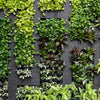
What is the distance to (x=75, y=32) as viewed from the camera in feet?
11.4

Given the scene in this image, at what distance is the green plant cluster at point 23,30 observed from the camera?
3.48 meters

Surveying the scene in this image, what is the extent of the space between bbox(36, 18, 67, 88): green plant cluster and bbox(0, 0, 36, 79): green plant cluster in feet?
0.53

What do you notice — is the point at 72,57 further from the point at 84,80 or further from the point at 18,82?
the point at 18,82

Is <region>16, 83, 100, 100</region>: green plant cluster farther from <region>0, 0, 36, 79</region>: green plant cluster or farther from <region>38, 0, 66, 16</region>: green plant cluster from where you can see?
<region>38, 0, 66, 16</region>: green plant cluster

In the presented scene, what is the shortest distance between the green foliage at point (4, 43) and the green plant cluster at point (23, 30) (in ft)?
0.38

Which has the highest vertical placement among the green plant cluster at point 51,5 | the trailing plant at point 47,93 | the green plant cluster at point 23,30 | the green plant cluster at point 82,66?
the green plant cluster at point 51,5

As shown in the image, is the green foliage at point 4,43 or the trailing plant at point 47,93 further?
the green foliage at point 4,43

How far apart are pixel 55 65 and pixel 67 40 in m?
0.47

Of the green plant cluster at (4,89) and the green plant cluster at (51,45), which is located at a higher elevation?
the green plant cluster at (51,45)

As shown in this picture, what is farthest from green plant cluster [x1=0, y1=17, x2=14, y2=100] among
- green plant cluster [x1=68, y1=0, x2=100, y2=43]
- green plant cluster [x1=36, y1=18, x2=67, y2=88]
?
green plant cluster [x1=68, y1=0, x2=100, y2=43]

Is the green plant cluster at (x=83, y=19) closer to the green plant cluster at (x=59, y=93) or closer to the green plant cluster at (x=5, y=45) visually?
the green plant cluster at (x=59, y=93)

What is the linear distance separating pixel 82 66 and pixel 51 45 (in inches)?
24.8

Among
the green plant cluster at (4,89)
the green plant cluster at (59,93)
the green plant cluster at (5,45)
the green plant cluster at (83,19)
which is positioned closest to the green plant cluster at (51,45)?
the green plant cluster at (83,19)

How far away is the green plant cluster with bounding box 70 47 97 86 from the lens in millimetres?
3477
